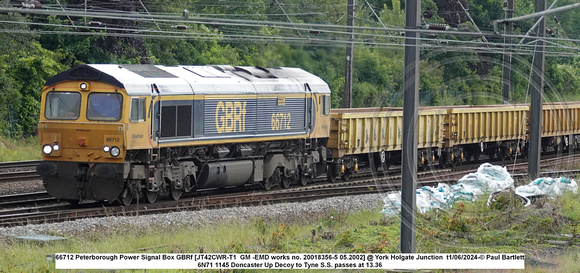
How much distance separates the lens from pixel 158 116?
17969mm

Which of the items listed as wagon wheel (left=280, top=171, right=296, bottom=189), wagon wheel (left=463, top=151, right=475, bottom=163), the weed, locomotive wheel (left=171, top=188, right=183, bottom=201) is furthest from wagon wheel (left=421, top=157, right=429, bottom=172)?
the weed

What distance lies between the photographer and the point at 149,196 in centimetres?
1833

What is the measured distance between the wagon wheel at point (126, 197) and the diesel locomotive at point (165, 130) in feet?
0.08

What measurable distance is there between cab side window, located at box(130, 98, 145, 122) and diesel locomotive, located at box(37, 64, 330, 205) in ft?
0.07

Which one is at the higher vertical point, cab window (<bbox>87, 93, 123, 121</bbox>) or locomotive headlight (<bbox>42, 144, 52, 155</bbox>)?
cab window (<bbox>87, 93, 123, 121</bbox>)

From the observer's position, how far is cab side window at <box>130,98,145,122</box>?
17.2 meters

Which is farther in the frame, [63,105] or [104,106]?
[63,105]

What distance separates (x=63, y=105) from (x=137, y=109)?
1.73 metres

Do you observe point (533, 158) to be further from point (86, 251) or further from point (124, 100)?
point (86, 251)

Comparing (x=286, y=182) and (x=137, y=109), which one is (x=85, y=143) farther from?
(x=286, y=182)

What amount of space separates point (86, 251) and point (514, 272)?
19.8 ft

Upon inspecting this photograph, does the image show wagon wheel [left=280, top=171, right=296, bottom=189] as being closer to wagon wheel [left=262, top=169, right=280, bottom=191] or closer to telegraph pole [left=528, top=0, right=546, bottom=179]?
wagon wheel [left=262, top=169, right=280, bottom=191]

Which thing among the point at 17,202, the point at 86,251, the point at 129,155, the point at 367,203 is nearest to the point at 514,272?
the point at 86,251

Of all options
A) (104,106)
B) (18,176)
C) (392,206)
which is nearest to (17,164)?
(18,176)
